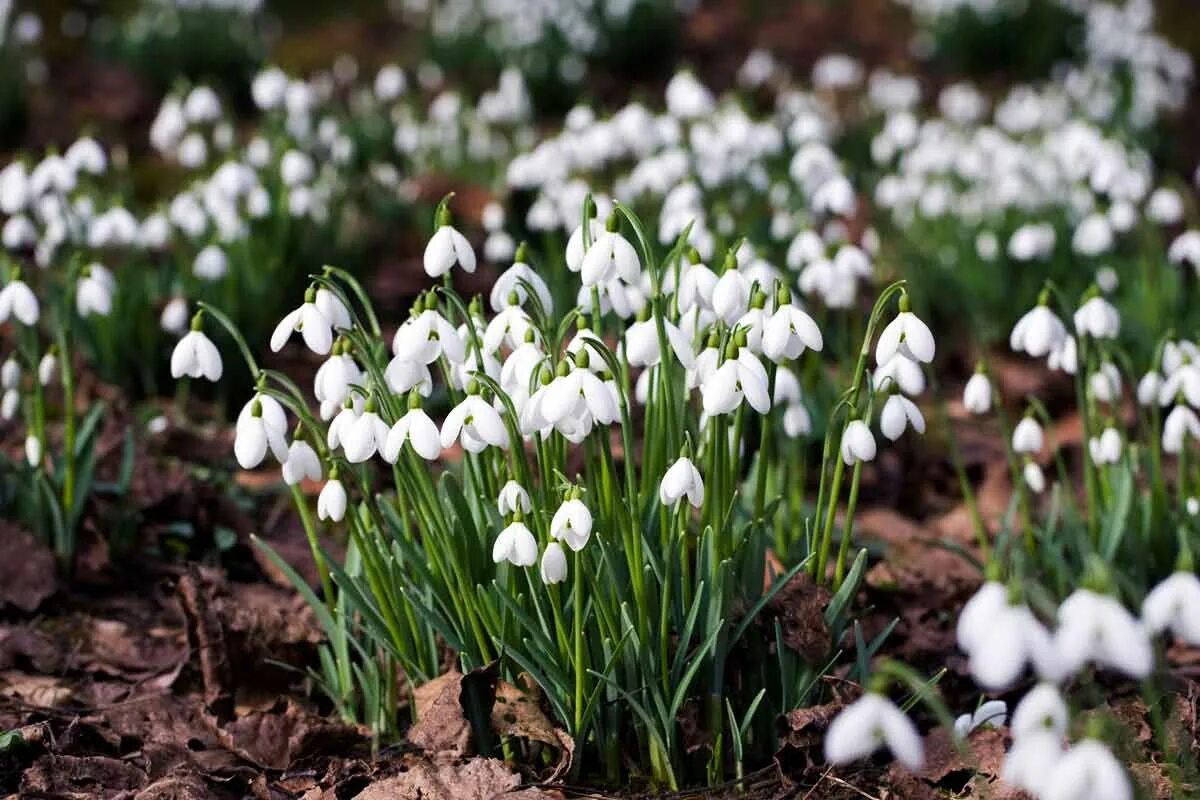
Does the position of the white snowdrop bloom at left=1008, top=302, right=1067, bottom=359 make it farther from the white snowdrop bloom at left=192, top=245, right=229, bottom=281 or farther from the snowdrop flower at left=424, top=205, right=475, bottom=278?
the white snowdrop bloom at left=192, top=245, right=229, bottom=281

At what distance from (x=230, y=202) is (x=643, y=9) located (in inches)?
165

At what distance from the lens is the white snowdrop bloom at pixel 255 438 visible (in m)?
1.70

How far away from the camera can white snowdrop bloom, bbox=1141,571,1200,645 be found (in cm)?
123

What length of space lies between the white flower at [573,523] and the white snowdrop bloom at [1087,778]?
636 mm

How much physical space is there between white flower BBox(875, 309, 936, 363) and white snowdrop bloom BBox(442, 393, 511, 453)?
19.4 inches

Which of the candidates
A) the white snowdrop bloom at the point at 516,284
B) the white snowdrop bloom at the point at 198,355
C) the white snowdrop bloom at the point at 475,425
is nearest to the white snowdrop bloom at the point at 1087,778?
the white snowdrop bloom at the point at 475,425

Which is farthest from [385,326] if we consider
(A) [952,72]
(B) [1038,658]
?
(A) [952,72]

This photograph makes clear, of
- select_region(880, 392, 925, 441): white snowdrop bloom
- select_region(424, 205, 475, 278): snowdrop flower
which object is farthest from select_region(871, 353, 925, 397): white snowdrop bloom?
select_region(424, 205, 475, 278): snowdrop flower

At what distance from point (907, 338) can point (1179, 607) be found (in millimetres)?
571

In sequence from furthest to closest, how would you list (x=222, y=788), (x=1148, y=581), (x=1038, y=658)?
(x=1148, y=581) → (x=222, y=788) → (x=1038, y=658)

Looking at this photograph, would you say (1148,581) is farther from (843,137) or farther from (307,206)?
(843,137)

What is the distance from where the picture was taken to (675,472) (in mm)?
1666

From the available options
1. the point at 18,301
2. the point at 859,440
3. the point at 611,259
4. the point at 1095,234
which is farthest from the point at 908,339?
the point at 1095,234

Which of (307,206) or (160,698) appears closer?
(160,698)
